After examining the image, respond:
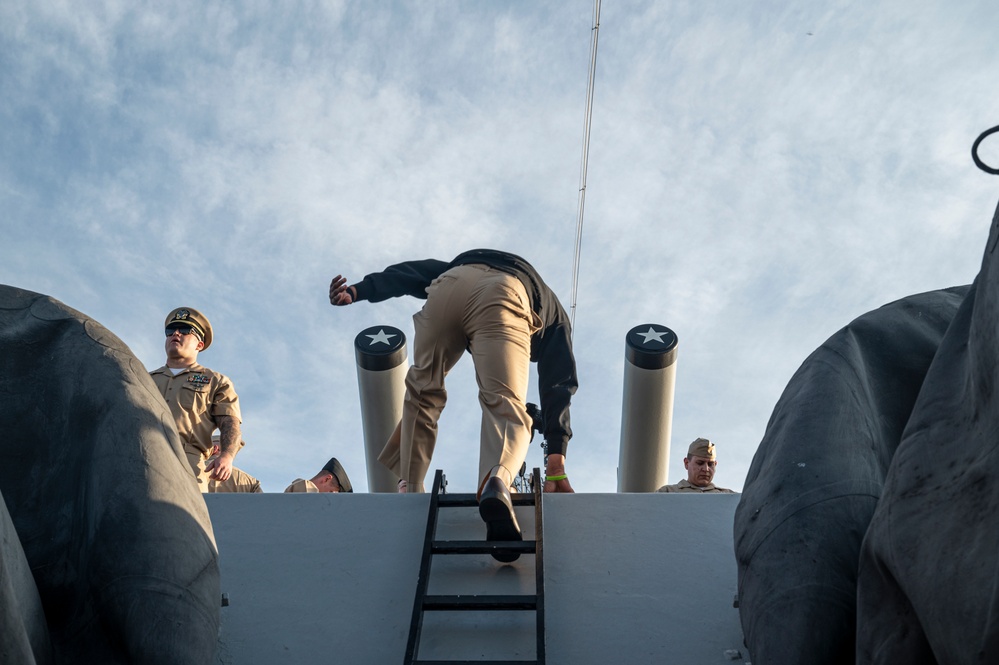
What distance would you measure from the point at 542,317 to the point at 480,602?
72.2 inches

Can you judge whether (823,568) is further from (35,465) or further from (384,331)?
(384,331)

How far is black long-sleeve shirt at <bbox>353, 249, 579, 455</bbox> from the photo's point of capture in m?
4.81

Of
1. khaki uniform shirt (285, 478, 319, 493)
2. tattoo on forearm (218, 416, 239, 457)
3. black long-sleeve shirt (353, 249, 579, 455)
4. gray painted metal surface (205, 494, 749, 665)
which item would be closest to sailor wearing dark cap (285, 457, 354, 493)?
khaki uniform shirt (285, 478, 319, 493)

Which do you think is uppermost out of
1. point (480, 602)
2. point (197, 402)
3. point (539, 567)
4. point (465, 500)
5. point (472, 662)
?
point (197, 402)

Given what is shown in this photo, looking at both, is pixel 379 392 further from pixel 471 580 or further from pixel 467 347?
pixel 471 580

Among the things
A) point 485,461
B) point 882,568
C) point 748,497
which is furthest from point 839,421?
point 485,461

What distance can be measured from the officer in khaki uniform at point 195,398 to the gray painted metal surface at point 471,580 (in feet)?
5.24

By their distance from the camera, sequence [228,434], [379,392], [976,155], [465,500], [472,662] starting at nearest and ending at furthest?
1. [976,155]
2. [472,662]
3. [465,500]
4. [228,434]
5. [379,392]

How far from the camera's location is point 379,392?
695cm

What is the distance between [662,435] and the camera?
22.8 ft

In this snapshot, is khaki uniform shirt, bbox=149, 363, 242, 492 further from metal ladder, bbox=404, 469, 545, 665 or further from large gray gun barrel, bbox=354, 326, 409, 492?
metal ladder, bbox=404, 469, 545, 665

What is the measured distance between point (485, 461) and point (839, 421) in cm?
164

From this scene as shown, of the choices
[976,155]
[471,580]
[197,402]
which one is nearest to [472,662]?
[471,580]

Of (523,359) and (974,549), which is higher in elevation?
(523,359)
